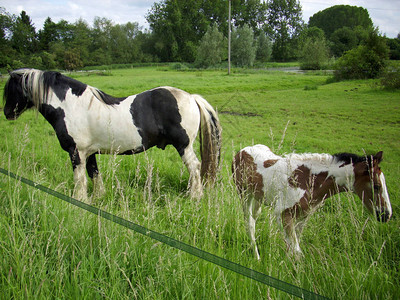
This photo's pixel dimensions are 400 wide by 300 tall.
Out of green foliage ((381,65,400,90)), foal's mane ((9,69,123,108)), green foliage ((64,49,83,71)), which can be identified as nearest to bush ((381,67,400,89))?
green foliage ((381,65,400,90))

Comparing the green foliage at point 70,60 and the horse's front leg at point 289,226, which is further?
the green foliage at point 70,60

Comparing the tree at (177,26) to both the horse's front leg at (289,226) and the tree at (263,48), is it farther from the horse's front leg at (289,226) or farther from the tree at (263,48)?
the horse's front leg at (289,226)

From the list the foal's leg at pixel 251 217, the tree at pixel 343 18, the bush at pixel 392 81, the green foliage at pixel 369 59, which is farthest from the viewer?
the tree at pixel 343 18

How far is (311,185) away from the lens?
8.80 ft

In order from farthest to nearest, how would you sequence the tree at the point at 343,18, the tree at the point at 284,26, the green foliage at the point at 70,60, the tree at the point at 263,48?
the tree at the point at 284,26 < the tree at the point at 263,48 < the tree at the point at 343,18 < the green foliage at the point at 70,60

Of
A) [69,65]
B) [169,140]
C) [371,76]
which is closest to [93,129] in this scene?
[169,140]

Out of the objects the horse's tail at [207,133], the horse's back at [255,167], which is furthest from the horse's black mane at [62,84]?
the horse's back at [255,167]

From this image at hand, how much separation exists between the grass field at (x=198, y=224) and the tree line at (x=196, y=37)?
6023 millimetres

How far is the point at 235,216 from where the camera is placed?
2.90 metres

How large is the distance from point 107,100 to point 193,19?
58582 mm

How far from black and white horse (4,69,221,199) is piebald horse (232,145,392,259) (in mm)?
1200

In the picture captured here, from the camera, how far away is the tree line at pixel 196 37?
15.6 m

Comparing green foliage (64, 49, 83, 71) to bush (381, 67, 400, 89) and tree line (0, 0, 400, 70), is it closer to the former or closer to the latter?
tree line (0, 0, 400, 70)

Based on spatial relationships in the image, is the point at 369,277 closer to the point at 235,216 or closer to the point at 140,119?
the point at 235,216
